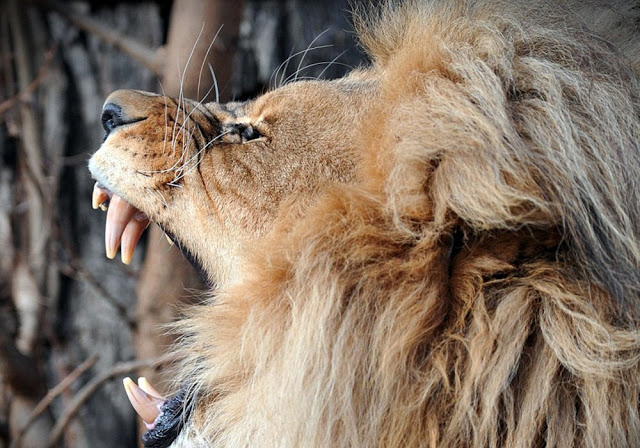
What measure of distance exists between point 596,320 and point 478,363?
0.18 m

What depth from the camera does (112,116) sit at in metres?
1.53

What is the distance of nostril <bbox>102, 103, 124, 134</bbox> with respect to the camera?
1.52 meters

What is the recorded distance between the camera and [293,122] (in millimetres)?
1427

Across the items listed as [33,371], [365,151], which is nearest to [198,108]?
[365,151]

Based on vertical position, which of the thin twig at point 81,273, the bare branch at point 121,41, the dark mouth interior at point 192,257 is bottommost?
the thin twig at point 81,273

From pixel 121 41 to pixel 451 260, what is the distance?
5.66 feet

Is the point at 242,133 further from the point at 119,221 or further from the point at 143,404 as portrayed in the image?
the point at 143,404

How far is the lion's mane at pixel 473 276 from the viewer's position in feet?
3.68

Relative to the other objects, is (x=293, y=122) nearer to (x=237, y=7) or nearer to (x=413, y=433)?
(x=413, y=433)

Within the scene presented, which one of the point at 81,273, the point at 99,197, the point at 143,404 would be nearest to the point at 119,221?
the point at 99,197

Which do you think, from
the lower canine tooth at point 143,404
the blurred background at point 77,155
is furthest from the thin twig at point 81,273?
the lower canine tooth at point 143,404

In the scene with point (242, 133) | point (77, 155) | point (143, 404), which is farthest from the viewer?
point (77, 155)

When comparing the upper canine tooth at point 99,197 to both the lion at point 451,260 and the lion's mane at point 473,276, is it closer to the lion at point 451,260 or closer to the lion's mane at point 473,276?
the lion at point 451,260

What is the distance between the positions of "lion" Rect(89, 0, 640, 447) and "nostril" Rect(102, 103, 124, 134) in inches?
11.6
